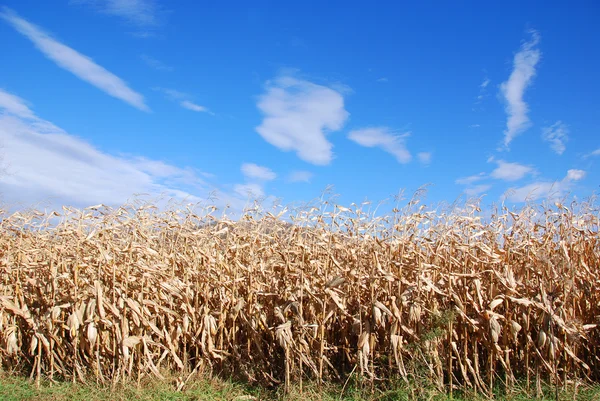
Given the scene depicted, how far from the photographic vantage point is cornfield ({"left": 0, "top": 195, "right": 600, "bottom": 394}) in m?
4.64

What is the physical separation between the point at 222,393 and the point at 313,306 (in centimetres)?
127

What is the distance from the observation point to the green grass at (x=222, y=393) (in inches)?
179

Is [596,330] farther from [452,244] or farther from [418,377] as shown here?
[418,377]

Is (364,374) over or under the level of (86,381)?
over

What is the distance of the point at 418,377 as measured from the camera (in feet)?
15.0

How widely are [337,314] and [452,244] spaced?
145cm

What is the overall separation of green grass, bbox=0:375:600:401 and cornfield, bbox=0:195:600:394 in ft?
0.41

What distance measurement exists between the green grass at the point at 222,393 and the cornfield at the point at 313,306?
126 mm

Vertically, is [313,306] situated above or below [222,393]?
above

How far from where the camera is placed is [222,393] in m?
4.80

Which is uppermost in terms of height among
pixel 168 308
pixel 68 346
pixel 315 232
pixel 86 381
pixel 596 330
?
pixel 315 232

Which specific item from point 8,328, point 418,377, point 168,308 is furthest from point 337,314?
point 8,328

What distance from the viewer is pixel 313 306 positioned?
4.88 m

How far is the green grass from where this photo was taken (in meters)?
4.54
